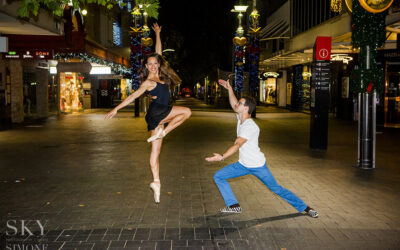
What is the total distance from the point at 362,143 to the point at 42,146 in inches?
347

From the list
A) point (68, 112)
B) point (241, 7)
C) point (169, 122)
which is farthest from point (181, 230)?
point (68, 112)

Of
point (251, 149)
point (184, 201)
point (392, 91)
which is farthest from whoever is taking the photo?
point (392, 91)

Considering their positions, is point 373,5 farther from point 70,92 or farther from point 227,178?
point 70,92

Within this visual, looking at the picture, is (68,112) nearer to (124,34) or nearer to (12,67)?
(12,67)

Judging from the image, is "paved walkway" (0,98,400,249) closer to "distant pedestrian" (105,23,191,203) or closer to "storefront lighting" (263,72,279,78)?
"distant pedestrian" (105,23,191,203)

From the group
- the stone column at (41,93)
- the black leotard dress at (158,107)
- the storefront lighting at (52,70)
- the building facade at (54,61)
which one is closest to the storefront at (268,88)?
the building facade at (54,61)

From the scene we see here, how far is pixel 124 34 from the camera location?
46094mm

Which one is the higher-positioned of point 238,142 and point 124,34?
point 124,34

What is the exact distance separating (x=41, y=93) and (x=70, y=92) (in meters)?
4.92

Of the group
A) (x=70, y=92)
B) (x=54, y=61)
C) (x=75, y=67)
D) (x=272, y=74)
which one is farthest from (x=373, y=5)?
(x=272, y=74)

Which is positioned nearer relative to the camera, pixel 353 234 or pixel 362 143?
pixel 353 234

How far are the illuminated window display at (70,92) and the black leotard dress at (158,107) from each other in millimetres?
24544

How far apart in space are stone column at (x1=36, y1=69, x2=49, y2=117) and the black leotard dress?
21.1m

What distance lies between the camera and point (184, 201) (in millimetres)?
6398
